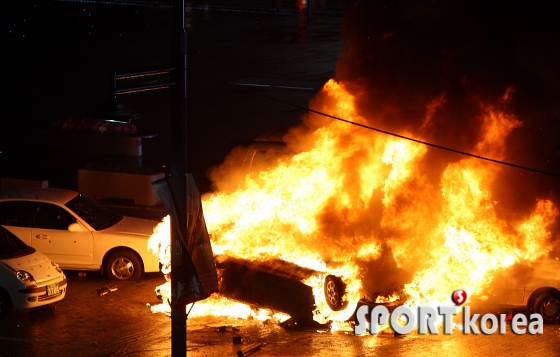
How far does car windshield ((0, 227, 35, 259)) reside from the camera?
12039 mm

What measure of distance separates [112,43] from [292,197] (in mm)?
35085

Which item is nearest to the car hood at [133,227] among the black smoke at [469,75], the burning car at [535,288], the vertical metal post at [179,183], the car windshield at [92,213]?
the car windshield at [92,213]

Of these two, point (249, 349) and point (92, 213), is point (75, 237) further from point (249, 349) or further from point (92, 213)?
point (249, 349)

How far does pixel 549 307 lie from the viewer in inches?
436

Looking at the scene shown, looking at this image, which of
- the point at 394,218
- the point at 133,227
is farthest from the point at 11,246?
the point at 394,218

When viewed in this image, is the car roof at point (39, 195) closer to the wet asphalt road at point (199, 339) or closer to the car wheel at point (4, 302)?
the wet asphalt road at point (199, 339)

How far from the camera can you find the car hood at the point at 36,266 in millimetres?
11802

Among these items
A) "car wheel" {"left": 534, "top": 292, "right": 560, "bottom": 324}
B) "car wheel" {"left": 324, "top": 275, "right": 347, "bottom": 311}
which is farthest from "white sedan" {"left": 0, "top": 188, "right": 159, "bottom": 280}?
"car wheel" {"left": 534, "top": 292, "right": 560, "bottom": 324}

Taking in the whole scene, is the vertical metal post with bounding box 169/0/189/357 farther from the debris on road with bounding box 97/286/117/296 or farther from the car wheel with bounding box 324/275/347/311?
the debris on road with bounding box 97/286/117/296

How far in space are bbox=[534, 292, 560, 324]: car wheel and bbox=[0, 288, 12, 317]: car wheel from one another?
294 inches

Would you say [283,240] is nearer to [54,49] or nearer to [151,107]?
[151,107]

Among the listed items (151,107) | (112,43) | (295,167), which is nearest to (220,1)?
(112,43)

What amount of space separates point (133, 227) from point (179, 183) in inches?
224

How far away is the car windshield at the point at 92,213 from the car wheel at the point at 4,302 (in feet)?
7.65
